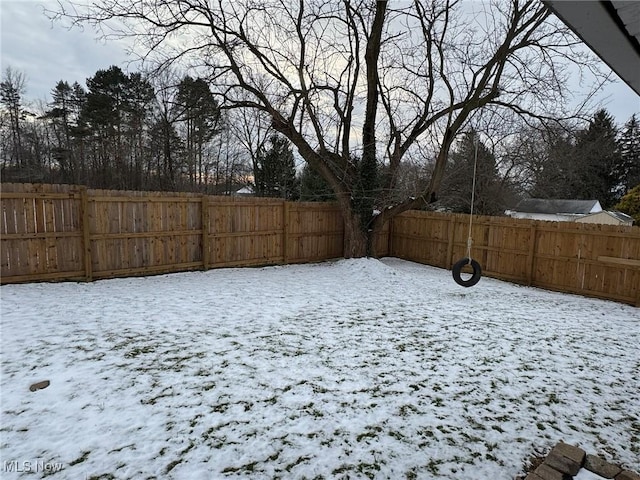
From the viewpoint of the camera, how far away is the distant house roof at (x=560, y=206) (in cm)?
2388

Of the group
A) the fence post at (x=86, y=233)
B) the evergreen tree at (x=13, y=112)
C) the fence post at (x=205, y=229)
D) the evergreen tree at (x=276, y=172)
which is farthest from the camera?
the evergreen tree at (x=276, y=172)

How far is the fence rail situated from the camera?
6.25 metres

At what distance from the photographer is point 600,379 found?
3.52 m

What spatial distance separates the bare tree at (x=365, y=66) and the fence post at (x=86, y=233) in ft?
12.6

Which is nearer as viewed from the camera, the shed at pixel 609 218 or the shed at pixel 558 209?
the shed at pixel 609 218

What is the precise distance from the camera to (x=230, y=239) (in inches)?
338

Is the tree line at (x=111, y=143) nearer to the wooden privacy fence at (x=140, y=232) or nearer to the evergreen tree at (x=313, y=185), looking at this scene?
the evergreen tree at (x=313, y=185)

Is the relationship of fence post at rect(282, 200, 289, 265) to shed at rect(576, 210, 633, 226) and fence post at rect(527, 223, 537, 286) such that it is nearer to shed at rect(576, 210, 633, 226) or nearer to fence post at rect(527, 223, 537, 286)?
fence post at rect(527, 223, 537, 286)

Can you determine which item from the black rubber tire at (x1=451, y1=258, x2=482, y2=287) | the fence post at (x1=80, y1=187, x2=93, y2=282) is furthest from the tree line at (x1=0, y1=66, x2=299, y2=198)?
the black rubber tire at (x1=451, y1=258, x2=482, y2=287)

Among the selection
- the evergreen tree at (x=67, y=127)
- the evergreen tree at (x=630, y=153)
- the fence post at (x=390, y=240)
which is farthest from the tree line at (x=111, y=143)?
the evergreen tree at (x=630, y=153)

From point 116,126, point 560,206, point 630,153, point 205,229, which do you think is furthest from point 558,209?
point 116,126

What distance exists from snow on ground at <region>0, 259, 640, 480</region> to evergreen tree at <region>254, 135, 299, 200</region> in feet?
47.7

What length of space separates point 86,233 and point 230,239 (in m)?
2.94

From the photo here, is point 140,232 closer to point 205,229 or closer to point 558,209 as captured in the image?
point 205,229
